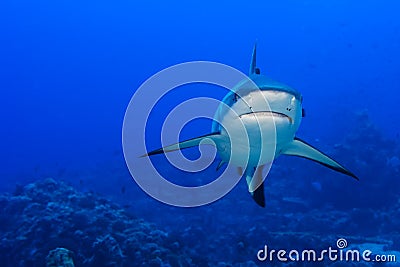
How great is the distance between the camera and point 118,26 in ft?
496

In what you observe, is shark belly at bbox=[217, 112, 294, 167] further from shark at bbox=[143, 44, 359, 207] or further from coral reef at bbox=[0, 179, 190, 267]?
coral reef at bbox=[0, 179, 190, 267]

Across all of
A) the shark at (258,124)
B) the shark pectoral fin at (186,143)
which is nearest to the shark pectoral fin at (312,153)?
the shark at (258,124)

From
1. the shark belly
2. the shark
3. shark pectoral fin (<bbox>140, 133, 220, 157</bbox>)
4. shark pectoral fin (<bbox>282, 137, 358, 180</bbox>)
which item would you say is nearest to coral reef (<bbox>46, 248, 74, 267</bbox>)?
shark pectoral fin (<bbox>140, 133, 220, 157</bbox>)

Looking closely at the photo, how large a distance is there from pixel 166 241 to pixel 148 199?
34.9 ft

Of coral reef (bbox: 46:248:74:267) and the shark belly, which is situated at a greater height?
the shark belly

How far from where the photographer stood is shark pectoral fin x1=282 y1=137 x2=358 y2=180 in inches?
153

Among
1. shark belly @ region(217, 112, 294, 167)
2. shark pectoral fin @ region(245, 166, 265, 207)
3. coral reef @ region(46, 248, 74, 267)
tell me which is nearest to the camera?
shark belly @ region(217, 112, 294, 167)

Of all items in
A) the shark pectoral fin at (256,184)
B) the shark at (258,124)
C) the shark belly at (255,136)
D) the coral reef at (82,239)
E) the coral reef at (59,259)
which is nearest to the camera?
the shark at (258,124)

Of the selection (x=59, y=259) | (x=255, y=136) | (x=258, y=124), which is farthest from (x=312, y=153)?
(x=59, y=259)

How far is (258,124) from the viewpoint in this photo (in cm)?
303

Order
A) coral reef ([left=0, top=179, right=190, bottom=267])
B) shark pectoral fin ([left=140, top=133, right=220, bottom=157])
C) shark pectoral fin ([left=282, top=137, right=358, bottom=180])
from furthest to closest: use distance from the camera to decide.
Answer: coral reef ([left=0, top=179, right=190, bottom=267]) → shark pectoral fin ([left=282, top=137, right=358, bottom=180]) → shark pectoral fin ([left=140, top=133, right=220, bottom=157])

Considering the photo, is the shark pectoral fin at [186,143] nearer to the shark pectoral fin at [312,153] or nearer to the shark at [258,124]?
the shark at [258,124]

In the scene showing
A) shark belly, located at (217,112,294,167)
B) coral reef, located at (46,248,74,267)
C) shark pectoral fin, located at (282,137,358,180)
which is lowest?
coral reef, located at (46,248,74,267)

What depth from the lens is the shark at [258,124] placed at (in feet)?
9.16
